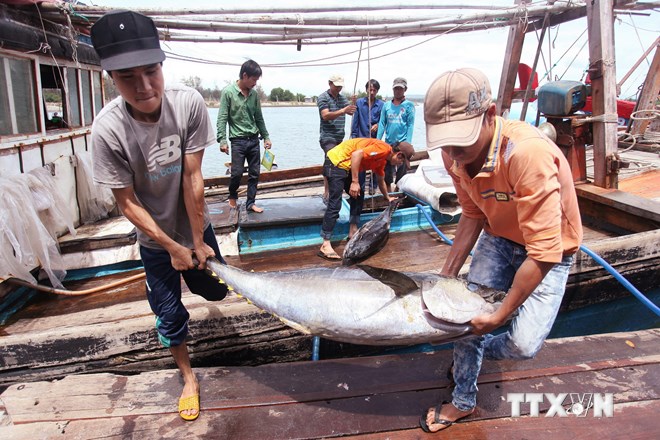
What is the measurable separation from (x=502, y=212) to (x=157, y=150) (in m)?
1.95

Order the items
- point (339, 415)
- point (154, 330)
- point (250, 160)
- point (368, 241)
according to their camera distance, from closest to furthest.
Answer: point (339, 415) → point (154, 330) → point (368, 241) → point (250, 160)

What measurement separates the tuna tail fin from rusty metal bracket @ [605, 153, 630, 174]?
480 centimetres

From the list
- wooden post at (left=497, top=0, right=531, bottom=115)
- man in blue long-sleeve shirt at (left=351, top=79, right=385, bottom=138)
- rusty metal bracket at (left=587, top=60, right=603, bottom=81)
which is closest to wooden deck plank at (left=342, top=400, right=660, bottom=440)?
rusty metal bracket at (left=587, top=60, right=603, bottom=81)

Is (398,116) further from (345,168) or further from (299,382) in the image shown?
(299,382)

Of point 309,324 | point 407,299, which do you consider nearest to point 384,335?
point 407,299

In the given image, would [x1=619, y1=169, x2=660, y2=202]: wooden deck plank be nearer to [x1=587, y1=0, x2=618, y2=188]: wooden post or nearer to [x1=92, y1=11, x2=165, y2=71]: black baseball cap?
[x1=587, y1=0, x2=618, y2=188]: wooden post

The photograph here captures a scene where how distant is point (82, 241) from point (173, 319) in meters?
3.14

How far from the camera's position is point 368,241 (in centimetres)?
476

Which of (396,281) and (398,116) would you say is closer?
(396,281)

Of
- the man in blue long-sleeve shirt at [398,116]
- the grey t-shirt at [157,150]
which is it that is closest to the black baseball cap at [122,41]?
the grey t-shirt at [157,150]

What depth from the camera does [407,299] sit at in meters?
2.15

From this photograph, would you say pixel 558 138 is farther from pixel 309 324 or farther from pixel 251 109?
pixel 309 324

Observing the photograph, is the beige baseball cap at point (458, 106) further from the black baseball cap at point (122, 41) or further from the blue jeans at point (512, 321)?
the black baseball cap at point (122, 41)

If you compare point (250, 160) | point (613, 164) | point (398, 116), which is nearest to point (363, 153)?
point (250, 160)
